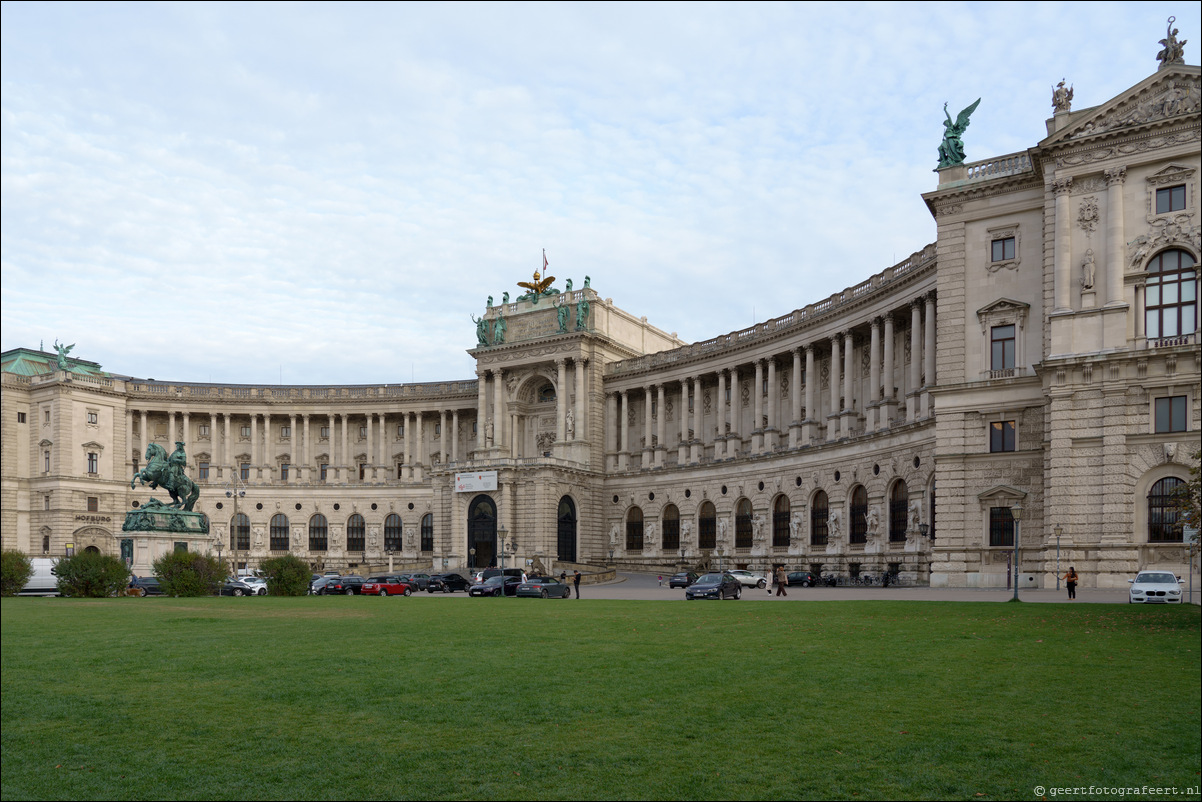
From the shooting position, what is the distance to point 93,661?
14.0 meters

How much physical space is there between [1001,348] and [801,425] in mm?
28113

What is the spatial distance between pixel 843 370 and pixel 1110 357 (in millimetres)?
31697

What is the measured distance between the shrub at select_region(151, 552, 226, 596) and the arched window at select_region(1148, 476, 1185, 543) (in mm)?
43249

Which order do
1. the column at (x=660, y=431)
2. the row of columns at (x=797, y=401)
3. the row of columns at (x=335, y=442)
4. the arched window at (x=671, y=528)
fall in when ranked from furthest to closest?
1. the row of columns at (x=335, y=442)
2. the column at (x=660, y=431)
3. the arched window at (x=671, y=528)
4. the row of columns at (x=797, y=401)

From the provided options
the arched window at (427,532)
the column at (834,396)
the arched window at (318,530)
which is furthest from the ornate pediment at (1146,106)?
the arched window at (318,530)

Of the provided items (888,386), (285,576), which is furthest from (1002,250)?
(285,576)

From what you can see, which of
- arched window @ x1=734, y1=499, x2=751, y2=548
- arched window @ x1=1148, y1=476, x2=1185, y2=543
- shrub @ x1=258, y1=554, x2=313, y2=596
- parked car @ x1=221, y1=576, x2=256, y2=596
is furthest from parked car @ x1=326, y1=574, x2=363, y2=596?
arched window @ x1=1148, y1=476, x2=1185, y2=543

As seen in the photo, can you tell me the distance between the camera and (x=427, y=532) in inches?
4719

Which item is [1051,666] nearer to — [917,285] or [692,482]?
[917,285]

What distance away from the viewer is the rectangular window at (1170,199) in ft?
167

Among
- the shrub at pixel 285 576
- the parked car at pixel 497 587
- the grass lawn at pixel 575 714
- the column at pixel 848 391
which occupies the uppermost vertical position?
the column at pixel 848 391

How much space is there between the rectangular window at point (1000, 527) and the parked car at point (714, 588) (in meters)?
15.4

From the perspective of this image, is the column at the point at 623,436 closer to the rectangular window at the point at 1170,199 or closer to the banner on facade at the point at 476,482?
the banner on facade at the point at 476,482

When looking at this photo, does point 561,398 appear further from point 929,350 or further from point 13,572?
point 13,572
